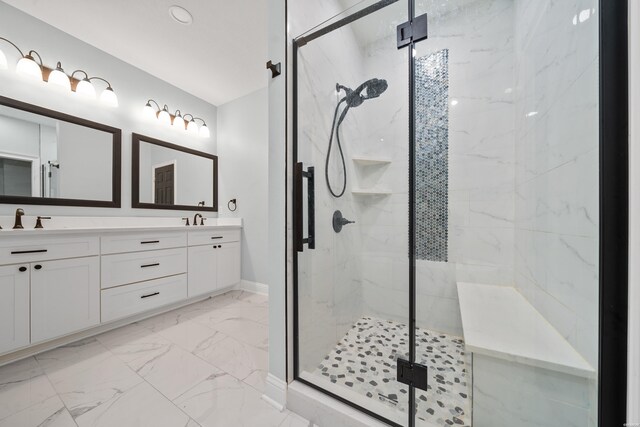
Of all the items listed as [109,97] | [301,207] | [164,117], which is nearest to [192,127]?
[164,117]

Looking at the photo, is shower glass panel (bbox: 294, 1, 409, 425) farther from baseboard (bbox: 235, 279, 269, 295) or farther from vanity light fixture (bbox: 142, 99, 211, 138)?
vanity light fixture (bbox: 142, 99, 211, 138)

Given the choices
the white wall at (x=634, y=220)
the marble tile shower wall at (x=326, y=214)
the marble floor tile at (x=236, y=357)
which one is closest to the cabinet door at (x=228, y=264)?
the marble floor tile at (x=236, y=357)

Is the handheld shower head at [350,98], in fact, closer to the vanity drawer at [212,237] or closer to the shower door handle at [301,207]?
the shower door handle at [301,207]

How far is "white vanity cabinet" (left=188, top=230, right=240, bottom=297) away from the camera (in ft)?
7.82

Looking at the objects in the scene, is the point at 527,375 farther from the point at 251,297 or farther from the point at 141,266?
the point at 141,266

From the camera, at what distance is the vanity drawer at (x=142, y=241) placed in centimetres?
179

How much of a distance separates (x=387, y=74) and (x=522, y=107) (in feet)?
2.66

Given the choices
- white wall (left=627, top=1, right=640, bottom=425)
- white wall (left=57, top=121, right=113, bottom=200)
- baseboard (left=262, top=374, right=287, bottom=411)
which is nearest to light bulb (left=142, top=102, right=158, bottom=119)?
white wall (left=57, top=121, right=113, bottom=200)

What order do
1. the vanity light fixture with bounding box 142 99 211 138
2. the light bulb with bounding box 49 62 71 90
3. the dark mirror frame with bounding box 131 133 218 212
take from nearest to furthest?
1. the light bulb with bounding box 49 62 71 90
2. the dark mirror frame with bounding box 131 133 218 212
3. the vanity light fixture with bounding box 142 99 211 138

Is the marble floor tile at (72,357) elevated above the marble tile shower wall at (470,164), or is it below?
below

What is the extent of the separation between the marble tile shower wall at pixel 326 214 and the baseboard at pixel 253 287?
146 centimetres

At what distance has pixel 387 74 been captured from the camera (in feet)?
4.75

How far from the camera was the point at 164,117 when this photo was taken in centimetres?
256

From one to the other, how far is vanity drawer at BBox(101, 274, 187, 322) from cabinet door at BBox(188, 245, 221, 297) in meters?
0.09
